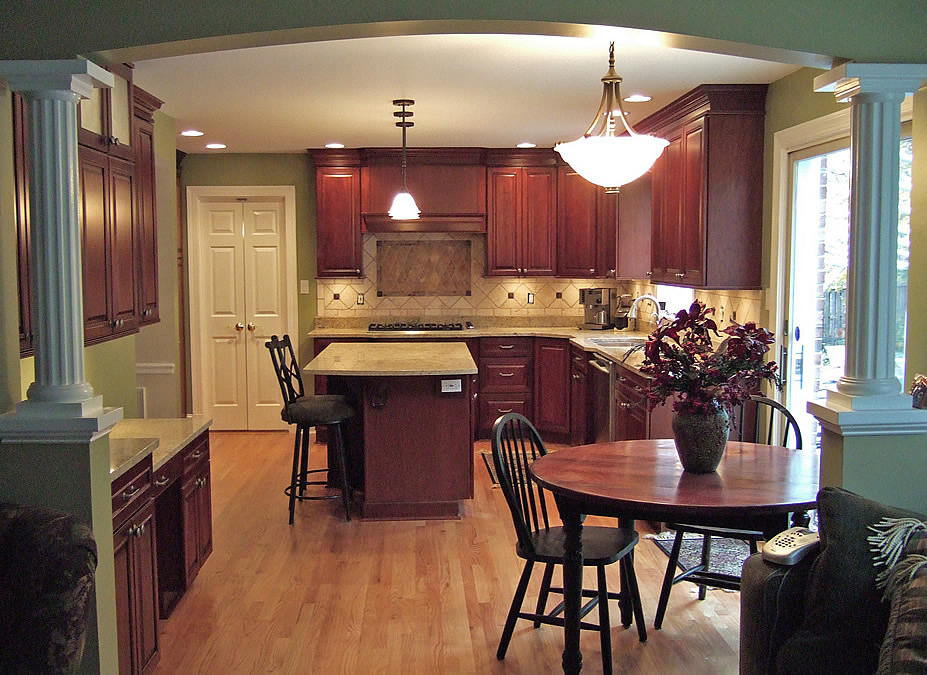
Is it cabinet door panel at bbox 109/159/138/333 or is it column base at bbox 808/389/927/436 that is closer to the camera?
column base at bbox 808/389/927/436

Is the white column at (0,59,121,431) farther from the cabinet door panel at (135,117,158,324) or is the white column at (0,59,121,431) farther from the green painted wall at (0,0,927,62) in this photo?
the cabinet door panel at (135,117,158,324)

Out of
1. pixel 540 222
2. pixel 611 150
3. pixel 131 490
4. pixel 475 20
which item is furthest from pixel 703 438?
pixel 540 222

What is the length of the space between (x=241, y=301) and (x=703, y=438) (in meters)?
5.67

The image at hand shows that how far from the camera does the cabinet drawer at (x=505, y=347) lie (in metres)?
7.49

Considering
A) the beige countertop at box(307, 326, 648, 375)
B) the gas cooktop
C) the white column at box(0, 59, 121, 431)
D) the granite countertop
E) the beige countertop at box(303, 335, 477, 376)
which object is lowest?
the granite countertop

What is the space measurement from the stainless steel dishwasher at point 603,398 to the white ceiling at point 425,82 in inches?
67.9

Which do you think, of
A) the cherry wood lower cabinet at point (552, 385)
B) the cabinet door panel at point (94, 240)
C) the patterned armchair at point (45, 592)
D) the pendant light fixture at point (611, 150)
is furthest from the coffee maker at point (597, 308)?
the patterned armchair at point (45, 592)

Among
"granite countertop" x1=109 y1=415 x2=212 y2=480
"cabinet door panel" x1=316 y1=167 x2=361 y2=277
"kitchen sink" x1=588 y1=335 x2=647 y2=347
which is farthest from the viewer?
"cabinet door panel" x1=316 y1=167 x2=361 y2=277

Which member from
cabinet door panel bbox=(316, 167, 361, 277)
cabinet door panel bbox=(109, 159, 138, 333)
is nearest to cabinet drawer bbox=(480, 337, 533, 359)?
cabinet door panel bbox=(316, 167, 361, 277)

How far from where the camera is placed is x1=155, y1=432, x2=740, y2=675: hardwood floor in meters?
3.39

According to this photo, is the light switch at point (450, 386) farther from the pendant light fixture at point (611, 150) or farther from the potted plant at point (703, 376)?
the potted plant at point (703, 376)

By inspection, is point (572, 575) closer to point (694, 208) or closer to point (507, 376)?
point (694, 208)

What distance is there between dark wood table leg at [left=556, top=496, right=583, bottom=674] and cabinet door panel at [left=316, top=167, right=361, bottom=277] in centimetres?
497

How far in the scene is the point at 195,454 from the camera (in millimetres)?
4012
